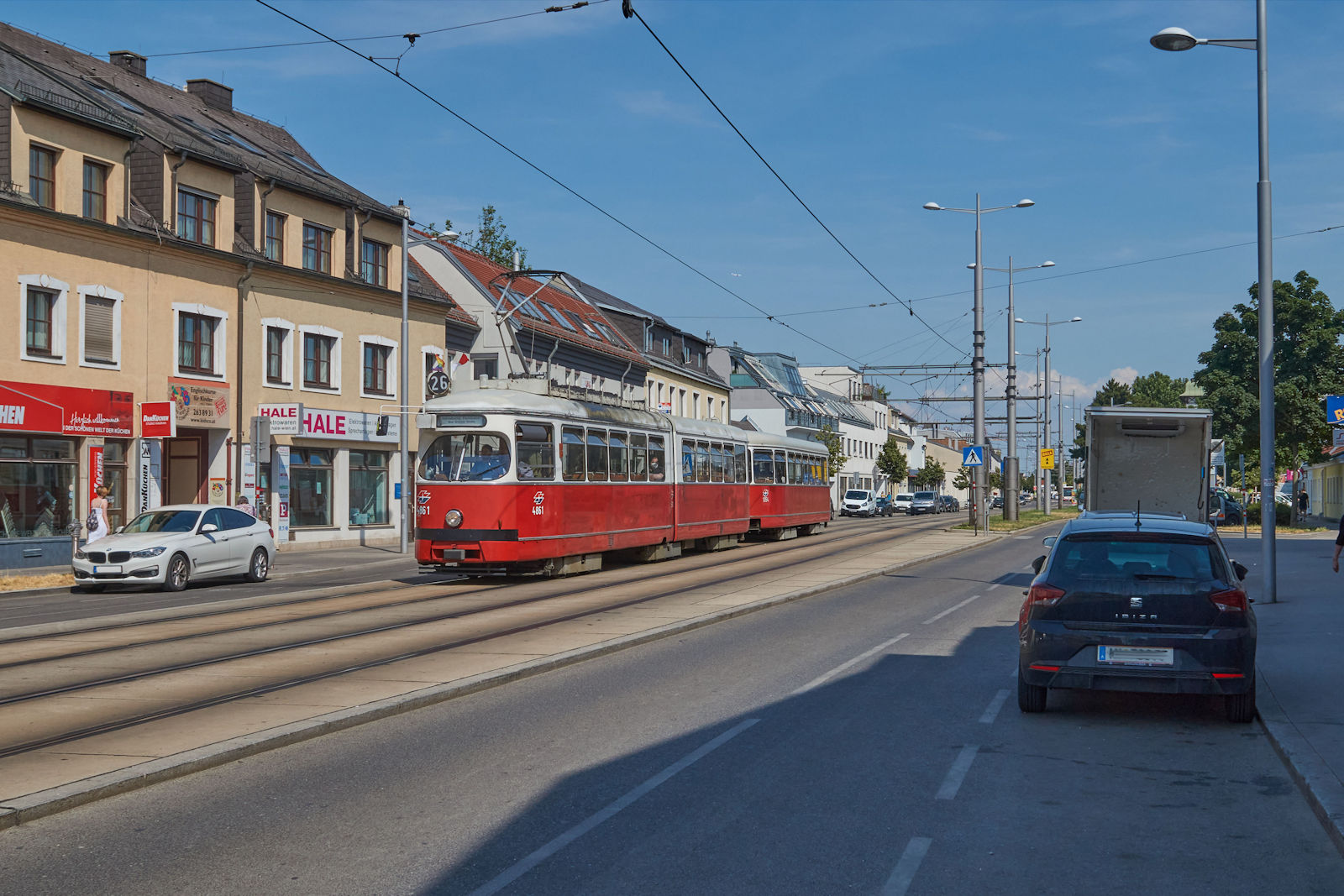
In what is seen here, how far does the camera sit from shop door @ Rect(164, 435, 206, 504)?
102 ft

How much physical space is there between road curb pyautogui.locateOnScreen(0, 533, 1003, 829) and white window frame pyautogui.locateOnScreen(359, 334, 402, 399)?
78.1 feet

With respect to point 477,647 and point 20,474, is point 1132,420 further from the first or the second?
point 20,474

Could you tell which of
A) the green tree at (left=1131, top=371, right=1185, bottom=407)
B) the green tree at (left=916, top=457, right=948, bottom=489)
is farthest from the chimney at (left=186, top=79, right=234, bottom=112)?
the green tree at (left=916, top=457, right=948, bottom=489)

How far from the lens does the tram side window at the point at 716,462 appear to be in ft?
99.8

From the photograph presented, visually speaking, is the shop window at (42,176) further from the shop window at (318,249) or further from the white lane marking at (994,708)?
the white lane marking at (994,708)

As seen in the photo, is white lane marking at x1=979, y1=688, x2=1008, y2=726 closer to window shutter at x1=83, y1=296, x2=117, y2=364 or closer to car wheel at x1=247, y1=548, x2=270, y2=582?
car wheel at x1=247, y1=548, x2=270, y2=582

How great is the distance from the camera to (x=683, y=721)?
8914mm

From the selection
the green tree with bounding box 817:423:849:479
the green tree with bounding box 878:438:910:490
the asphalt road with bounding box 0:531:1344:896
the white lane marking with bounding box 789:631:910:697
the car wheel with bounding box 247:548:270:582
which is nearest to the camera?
the asphalt road with bounding box 0:531:1344:896

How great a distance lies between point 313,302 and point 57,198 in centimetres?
854

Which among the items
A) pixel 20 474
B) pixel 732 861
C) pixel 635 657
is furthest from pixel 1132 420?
pixel 20 474

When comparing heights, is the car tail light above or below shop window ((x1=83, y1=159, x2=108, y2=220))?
below

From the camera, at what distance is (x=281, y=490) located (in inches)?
1294

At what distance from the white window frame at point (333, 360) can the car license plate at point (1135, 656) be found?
2763 centimetres

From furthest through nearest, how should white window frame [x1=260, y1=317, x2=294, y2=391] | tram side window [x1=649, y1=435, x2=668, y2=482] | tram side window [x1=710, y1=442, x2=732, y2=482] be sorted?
white window frame [x1=260, y1=317, x2=294, y2=391] → tram side window [x1=710, y1=442, x2=732, y2=482] → tram side window [x1=649, y1=435, x2=668, y2=482]
